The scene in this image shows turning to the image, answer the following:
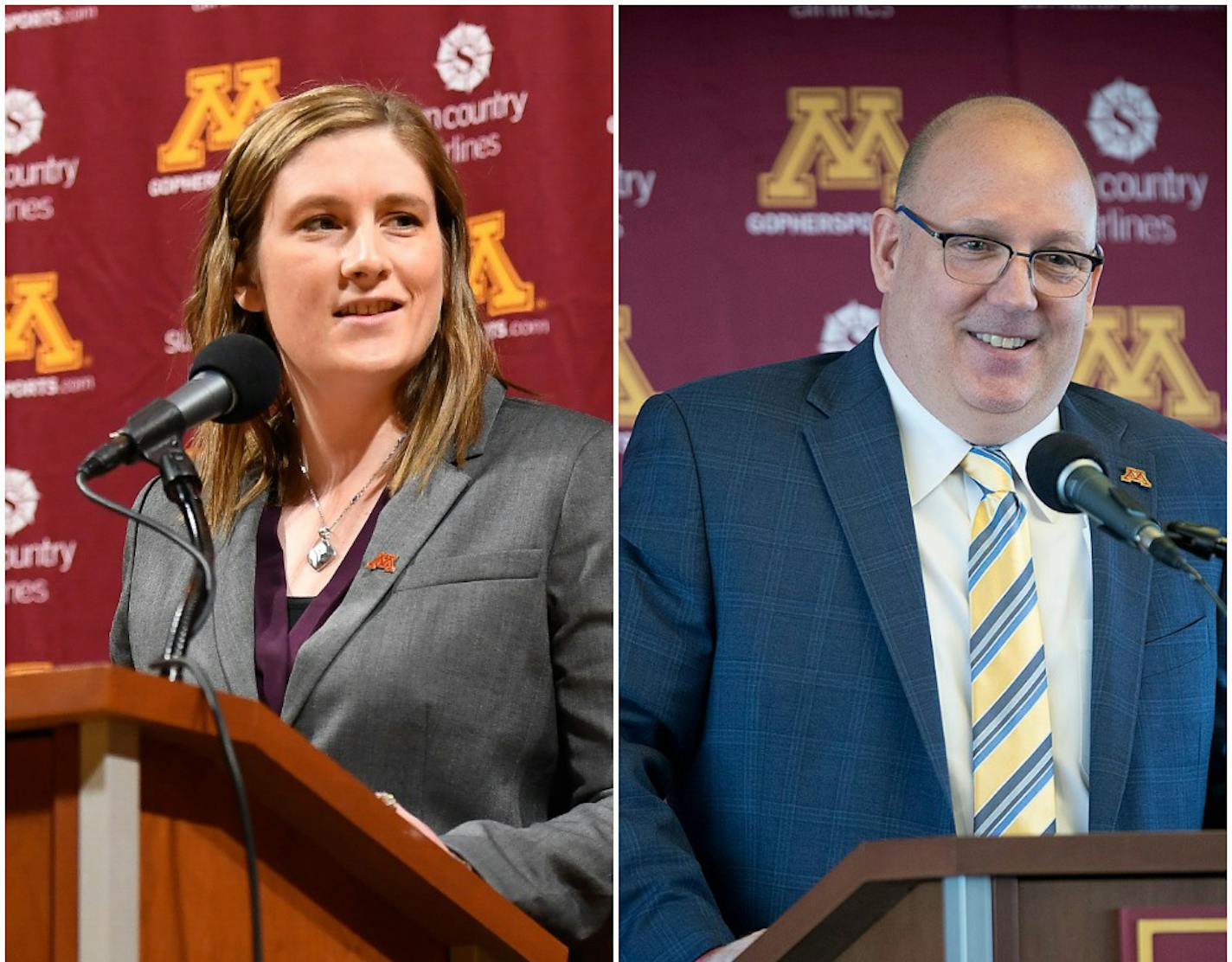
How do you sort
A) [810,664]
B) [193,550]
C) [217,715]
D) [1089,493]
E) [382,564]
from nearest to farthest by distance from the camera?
1. [217,715]
2. [193,550]
3. [1089,493]
4. [382,564]
5. [810,664]

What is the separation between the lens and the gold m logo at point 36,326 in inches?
111

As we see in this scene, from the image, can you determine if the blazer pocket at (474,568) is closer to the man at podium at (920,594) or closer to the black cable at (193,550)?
the man at podium at (920,594)

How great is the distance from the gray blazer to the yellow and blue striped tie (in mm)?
541

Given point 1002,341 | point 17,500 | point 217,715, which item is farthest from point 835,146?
point 217,715

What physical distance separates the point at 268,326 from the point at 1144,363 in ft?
4.75

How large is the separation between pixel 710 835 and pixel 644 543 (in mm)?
456

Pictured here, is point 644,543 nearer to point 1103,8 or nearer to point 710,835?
point 710,835

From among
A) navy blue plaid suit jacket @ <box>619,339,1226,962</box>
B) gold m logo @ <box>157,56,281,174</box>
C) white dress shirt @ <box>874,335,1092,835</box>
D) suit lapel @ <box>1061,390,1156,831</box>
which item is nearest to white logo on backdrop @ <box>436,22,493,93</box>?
gold m logo @ <box>157,56,281,174</box>

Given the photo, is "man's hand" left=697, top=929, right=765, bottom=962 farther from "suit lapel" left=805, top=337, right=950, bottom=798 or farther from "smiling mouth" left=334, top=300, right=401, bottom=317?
"smiling mouth" left=334, top=300, right=401, bottom=317

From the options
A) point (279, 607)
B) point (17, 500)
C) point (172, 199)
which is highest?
point (172, 199)

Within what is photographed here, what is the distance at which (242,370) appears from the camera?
5.79 ft

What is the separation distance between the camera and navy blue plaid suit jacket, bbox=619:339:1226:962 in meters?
2.40

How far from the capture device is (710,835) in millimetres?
2508

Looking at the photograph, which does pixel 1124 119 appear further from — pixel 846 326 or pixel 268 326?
pixel 268 326
